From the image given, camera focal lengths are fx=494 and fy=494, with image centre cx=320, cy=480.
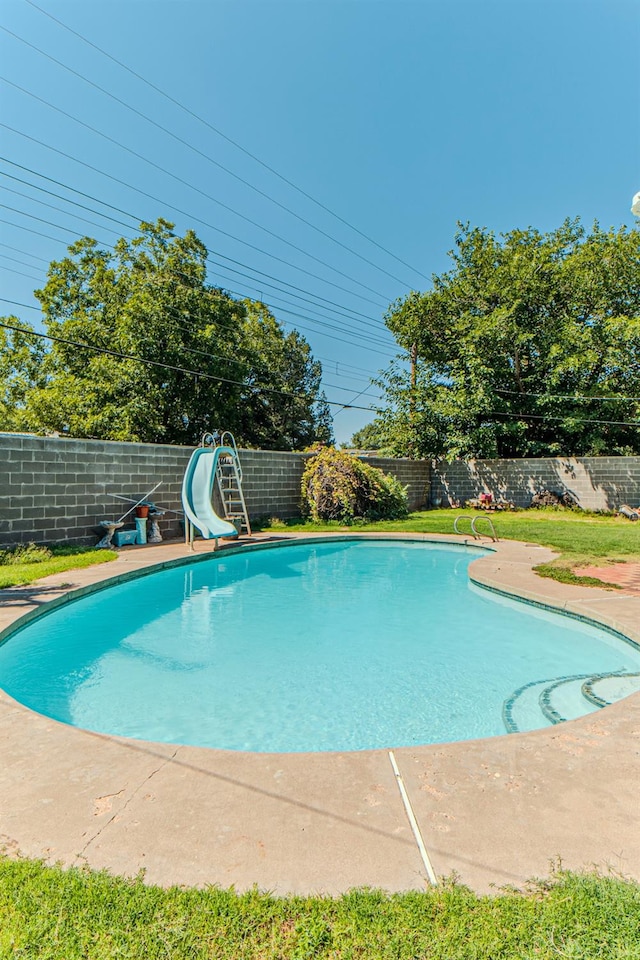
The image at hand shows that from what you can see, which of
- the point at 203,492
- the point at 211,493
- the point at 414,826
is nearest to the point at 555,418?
the point at 211,493

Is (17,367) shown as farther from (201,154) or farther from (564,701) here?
(564,701)

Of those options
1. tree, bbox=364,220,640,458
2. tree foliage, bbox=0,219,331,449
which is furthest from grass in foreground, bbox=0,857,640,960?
tree, bbox=364,220,640,458

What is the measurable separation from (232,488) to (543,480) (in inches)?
411

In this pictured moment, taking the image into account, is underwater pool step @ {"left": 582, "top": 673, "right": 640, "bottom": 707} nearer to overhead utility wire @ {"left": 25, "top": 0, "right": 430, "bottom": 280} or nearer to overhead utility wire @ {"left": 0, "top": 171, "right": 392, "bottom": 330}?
overhead utility wire @ {"left": 0, "top": 171, "right": 392, "bottom": 330}

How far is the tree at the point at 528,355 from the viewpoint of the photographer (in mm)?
16422

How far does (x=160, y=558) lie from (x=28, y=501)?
2335 mm

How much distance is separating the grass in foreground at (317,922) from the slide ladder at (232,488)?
28.8ft

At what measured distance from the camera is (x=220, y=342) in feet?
62.6

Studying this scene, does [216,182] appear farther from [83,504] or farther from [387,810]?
[387,810]

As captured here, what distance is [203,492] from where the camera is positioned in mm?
9617

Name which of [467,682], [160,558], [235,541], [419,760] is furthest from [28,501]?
[419,760]

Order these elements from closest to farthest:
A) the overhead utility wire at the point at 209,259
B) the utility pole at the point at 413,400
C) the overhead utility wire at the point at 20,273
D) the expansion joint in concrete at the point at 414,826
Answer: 1. the expansion joint in concrete at the point at 414,826
2. the overhead utility wire at the point at 209,259
3. the overhead utility wire at the point at 20,273
4. the utility pole at the point at 413,400

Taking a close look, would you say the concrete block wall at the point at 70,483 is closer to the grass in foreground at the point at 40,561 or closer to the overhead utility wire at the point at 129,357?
the grass in foreground at the point at 40,561

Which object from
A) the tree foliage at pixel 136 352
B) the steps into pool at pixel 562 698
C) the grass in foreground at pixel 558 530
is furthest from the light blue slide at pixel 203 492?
the tree foliage at pixel 136 352
